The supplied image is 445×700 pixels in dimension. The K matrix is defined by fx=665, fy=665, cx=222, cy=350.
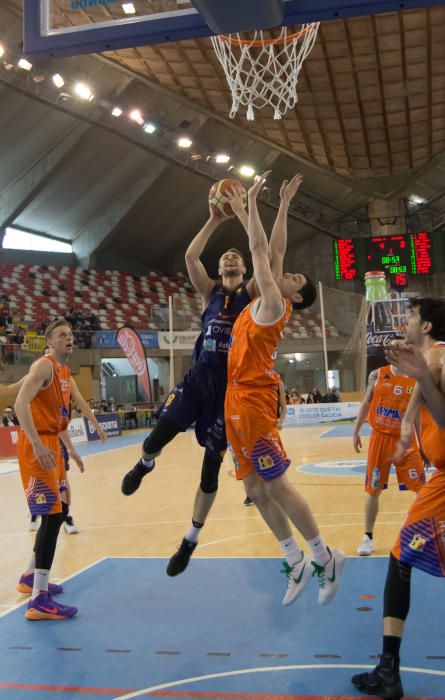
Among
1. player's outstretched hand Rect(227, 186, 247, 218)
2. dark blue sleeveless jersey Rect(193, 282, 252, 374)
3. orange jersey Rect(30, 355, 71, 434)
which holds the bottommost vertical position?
orange jersey Rect(30, 355, 71, 434)

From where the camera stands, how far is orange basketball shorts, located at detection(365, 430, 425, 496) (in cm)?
591

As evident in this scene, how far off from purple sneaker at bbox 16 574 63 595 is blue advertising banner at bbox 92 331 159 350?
63.3 ft

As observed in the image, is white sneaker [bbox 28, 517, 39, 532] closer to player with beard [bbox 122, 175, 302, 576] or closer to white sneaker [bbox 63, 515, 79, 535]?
white sneaker [bbox 63, 515, 79, 535]

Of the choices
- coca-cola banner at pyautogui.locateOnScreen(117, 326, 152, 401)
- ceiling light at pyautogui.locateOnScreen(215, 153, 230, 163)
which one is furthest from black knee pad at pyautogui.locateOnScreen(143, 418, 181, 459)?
ceiling light at pyautogui.locateOnScreen(215, 153, 230, 163)

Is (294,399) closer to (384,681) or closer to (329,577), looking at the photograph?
(329,577)

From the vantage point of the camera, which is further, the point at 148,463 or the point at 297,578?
the point at 148,463

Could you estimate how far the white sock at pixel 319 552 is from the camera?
13.0 ft

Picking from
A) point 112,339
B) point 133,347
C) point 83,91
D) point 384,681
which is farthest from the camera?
point 112,339

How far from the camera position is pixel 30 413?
4582 mm

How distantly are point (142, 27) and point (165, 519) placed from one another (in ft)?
17.4

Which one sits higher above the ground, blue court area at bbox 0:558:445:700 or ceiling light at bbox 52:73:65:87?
ceiling light at bbox 52:73:65:87

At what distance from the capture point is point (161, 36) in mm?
4789

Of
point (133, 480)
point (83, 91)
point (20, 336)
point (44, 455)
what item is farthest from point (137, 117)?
point (133, 480)

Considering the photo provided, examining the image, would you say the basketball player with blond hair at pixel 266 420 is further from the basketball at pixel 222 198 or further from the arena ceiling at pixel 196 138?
the arena ceiling at pixel 196 138
